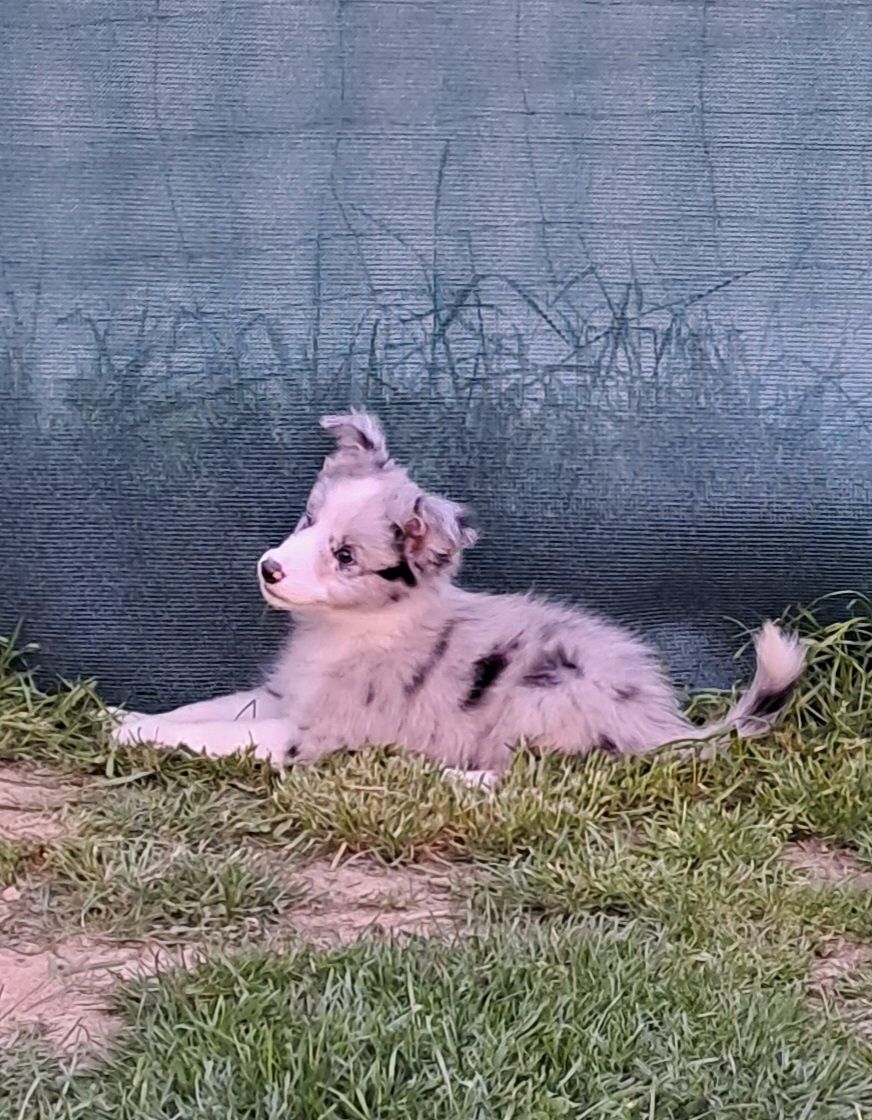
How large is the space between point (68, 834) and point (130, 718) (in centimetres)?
67

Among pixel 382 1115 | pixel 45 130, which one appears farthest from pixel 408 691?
pixel 45 130

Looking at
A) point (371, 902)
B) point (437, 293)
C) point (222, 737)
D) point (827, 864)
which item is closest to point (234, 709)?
point (222, 737)

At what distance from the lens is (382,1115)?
243cm

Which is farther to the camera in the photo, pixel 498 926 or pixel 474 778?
pixel 474 778

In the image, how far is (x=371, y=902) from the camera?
3.23m

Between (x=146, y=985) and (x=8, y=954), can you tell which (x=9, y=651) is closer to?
(x=8, y=954)

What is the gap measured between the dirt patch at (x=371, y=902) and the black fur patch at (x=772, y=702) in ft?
3.43

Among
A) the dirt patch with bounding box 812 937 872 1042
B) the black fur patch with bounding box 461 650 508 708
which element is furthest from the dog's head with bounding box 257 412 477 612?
the dirt patch with bounding box 812 937 872 1042

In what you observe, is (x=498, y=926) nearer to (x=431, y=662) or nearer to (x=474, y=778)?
(x=474, y=778)

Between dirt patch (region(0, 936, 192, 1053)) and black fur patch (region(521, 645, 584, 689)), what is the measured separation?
125cm

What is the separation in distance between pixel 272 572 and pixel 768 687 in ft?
4.39

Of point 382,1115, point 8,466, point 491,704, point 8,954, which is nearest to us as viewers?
point 382,1115

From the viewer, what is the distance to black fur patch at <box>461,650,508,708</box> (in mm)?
3834

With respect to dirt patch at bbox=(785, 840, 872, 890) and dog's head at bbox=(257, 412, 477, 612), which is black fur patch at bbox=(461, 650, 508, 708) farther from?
dirt patch at bbox=(785, 840, 872, 890)
